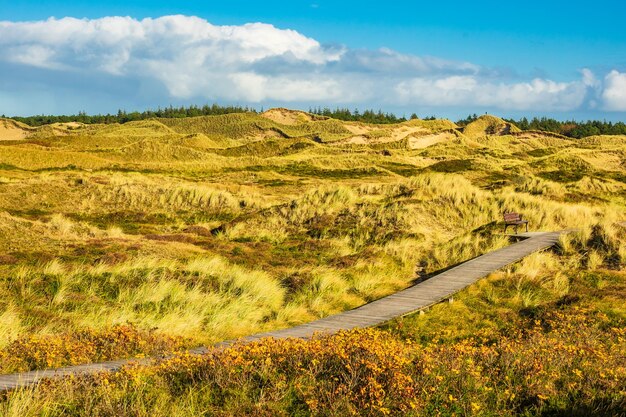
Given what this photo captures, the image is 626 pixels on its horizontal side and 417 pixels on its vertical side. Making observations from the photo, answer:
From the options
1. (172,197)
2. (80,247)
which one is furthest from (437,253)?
(172,197)

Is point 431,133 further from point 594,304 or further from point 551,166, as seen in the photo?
point 594,304

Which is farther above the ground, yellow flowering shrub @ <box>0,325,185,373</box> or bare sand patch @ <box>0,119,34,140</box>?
bare sand patch @ <box>0,119,34,140</box>

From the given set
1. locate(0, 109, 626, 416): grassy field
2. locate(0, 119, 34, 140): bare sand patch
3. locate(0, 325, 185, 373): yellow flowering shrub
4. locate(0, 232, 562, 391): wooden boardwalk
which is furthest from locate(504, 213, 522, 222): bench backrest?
locate(0, 119, 34, 140): bare sand patch

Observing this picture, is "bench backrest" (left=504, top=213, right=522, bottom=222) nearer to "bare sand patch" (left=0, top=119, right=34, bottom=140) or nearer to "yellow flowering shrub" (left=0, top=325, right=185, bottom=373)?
"yellow flowering shrub" (left=0, top=325, right=185, bottom=373)

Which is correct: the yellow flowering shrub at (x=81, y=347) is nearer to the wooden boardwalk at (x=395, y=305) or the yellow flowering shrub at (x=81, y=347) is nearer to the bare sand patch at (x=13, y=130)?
the wooden boardwalk at (x=395, y=305)

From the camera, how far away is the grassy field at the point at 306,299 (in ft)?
27.5

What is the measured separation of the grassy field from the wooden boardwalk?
44cm

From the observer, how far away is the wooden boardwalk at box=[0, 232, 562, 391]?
905cm

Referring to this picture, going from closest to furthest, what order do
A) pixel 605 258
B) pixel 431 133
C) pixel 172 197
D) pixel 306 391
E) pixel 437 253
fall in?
pixel 306 391 → pixel 605 258 → pixel 437 253 → pixel 172 197 → pixel 431 133

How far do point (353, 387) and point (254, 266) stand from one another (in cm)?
1255

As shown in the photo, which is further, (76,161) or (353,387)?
(76,161)

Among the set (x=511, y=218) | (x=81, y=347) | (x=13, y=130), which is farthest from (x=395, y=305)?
(x=13, y=130)

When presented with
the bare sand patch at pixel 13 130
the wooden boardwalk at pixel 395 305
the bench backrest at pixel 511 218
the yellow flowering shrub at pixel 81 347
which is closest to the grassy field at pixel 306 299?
the yellow flowering shrub at pixel 81 347

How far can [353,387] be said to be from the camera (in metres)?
8.47
